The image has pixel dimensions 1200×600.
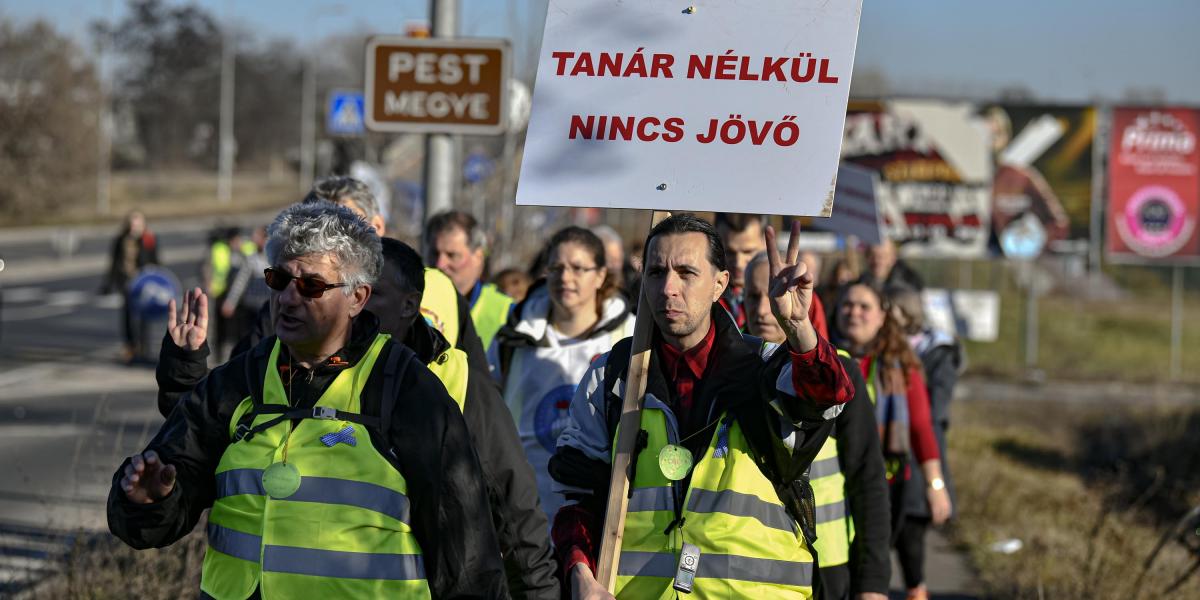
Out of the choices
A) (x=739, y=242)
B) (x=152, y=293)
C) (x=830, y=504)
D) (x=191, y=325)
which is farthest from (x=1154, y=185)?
(x=191, y=325)

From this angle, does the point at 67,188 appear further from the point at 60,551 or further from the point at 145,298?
the point at 60,551

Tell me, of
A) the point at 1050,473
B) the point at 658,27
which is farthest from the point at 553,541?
the point at 1050,473

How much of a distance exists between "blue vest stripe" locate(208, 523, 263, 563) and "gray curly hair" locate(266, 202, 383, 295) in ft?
1.83

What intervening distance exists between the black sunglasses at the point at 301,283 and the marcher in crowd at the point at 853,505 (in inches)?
61.5

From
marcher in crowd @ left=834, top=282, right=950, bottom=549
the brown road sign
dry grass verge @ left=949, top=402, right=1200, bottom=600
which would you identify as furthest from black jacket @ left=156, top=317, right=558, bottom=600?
the brown road sign

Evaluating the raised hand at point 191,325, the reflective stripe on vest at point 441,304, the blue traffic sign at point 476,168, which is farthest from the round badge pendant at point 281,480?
the blue traffic sign at point 476,168

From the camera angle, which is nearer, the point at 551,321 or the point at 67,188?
the point at 551,321

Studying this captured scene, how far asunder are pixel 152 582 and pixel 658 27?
3.30m

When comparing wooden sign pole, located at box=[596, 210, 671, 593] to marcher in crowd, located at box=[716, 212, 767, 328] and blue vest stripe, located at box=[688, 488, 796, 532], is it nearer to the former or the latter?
blue vest stripe, located at box=[688, 488, 796, 532]

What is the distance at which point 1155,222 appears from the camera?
28328 millimetres

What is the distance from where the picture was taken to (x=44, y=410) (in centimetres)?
1385

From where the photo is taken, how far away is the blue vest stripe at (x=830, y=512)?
4.37 m

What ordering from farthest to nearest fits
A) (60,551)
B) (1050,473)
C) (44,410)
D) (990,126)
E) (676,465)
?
(990,126)
(1050,473)
(44,410)
(60,551)
(676,465)

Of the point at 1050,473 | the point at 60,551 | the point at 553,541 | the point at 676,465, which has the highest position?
the point at 676,465
